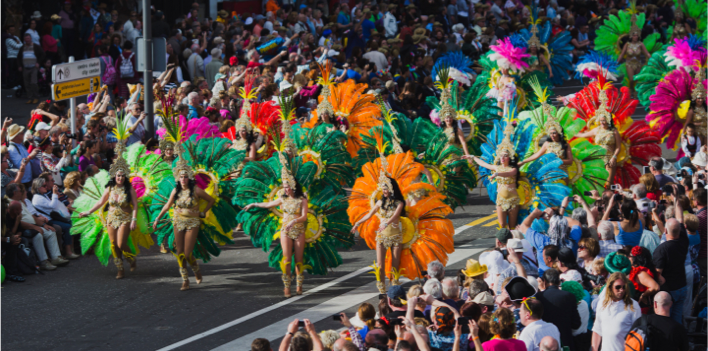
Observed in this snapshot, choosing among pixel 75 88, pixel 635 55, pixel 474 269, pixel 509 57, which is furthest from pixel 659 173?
pixel 635 55

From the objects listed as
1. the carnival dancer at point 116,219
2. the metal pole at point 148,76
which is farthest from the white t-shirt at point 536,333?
the metal pole at point 148,76

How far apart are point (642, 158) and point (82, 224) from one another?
847 centimetres

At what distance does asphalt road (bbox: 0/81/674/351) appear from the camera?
31.7 ft

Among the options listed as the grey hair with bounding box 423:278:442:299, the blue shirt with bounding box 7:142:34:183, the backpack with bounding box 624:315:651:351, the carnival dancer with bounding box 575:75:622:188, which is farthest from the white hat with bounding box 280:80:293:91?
the backpack with bounding box 624:315:651:351

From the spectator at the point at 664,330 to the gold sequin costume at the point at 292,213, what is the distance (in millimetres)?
4445

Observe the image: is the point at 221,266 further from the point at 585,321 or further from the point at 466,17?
the point at 466,17

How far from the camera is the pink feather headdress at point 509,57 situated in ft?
59.0

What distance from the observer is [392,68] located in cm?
2156

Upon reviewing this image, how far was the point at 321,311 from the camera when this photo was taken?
10.5 m

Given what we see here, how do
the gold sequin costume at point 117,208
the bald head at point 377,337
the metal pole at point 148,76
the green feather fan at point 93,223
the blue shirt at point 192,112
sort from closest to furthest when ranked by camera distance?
the bald head at point 377,337 → the gold sequin costume at point 117,208 → the green feather fan at point 93,223 → the metal pole at point 148,76 → the blue shirt at point 192,112

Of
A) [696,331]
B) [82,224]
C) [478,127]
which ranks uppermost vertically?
[478,127]

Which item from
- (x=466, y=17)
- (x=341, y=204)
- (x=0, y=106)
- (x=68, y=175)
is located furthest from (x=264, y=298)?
(x=466, y=17)

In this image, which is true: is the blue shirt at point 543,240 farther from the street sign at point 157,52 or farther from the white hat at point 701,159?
the street sign at point 157,52

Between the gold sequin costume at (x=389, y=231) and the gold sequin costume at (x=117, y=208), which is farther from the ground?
the gold sequin costume at (x=117, y=208)
